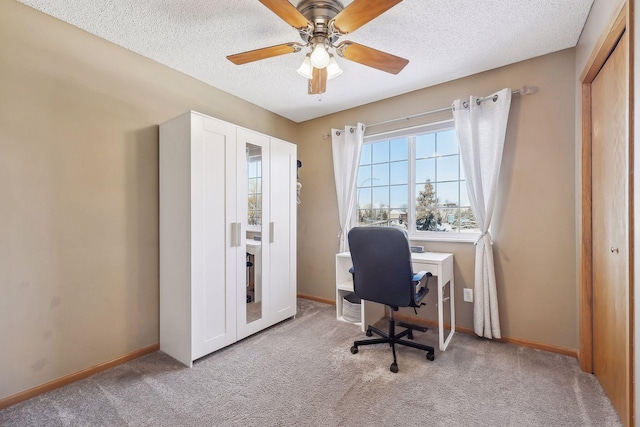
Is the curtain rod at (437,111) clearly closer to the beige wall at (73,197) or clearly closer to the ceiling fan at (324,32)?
the ceiling fan at (324,32)

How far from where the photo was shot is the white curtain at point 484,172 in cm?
246

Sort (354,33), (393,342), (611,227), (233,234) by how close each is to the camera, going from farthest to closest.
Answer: (233,234)
(393,342)
(354,33)
(611,227)

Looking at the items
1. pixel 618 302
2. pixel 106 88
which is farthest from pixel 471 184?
pixel 106 88

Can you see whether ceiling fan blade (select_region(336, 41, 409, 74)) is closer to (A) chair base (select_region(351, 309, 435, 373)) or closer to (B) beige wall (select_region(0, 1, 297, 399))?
(B) beige wall (select_region(0, 1, 297, 399))

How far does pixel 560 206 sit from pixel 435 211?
101cm

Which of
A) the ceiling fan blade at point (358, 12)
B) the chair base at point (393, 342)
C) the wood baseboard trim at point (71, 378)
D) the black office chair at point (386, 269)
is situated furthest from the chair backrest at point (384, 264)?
the wood baseboard trim at point (71, 378)

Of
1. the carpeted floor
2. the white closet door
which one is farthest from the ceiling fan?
the carpeted floor

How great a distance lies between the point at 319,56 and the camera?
1.70 meters

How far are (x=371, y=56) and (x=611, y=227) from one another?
5.79 ft

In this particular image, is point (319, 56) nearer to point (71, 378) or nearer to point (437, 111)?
point (437, 111)

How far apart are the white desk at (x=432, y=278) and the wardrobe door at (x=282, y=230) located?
0.54 meters

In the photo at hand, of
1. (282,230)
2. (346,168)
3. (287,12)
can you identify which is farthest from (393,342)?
(287,12)

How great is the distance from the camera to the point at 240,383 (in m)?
1.96

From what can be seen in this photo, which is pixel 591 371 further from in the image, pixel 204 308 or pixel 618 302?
pixel 204 308
